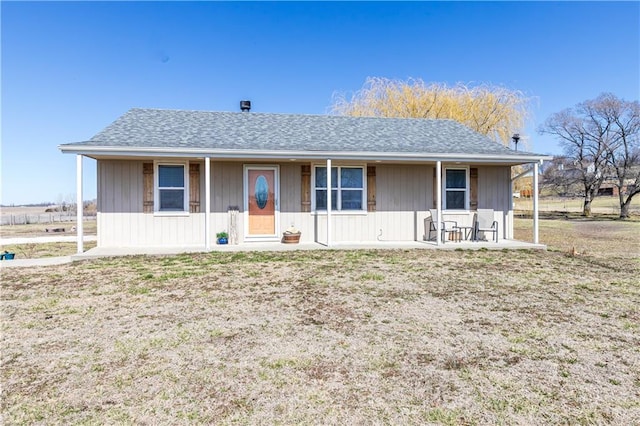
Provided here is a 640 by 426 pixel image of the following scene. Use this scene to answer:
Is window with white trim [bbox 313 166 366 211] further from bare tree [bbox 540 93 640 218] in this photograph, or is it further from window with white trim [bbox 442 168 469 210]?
bare tree [bbox 540 93 640 218]

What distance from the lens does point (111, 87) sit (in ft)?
52.0

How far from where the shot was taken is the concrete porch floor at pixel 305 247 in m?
8.28

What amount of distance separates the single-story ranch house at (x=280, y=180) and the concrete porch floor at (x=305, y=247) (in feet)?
1.05

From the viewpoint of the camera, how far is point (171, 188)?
9281mm

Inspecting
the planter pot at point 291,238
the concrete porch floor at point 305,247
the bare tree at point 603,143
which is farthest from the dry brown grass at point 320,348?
the bare tree at point 603,143

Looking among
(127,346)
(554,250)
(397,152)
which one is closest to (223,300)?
(127,346)

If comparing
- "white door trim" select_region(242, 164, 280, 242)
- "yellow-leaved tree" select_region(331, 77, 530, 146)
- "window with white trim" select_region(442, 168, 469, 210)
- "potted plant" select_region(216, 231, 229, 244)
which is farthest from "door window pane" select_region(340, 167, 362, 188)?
"yellow-leaved tree" select_region(331, 77, 530, 146)

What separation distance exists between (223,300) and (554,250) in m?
8.64

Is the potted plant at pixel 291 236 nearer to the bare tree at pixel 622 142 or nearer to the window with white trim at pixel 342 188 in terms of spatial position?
the window with white trim at pixel 342 188

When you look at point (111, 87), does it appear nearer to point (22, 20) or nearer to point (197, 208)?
point (22, 20)

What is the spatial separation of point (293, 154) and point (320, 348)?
617cm

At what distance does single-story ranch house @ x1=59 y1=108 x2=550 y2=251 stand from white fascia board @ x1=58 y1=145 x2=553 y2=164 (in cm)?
3

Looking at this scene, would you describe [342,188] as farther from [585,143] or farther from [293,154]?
[585,143]

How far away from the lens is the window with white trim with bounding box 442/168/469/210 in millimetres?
10375
